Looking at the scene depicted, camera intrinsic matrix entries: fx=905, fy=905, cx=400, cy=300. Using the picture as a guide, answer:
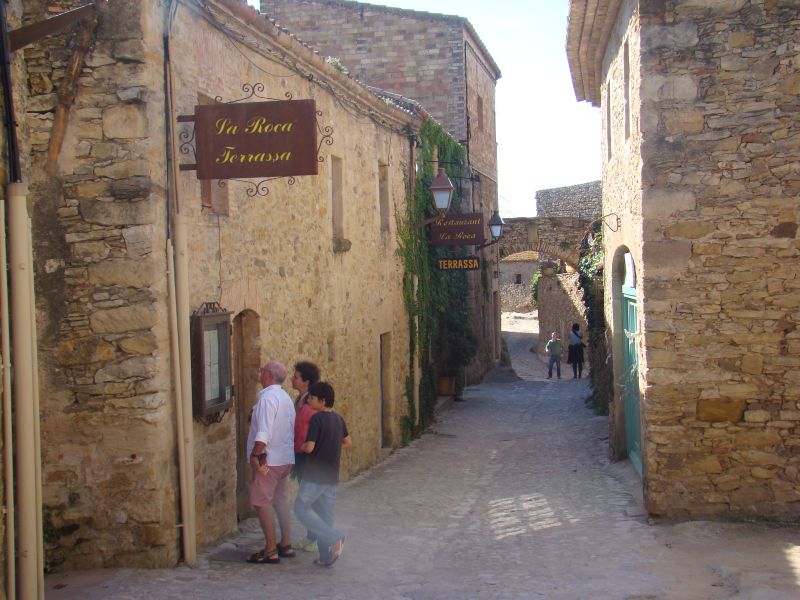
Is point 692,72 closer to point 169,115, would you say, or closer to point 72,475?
point 169,115

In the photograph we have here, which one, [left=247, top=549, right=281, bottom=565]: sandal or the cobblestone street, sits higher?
[left=247, top=549, right=281, bottom=565]: sandal

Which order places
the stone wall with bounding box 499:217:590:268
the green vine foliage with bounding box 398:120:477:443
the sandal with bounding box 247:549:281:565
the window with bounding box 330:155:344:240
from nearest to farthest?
the sandal with bounding box 247:549:281:565
the window with bounding box 330:155:344:240
the green vine foliage with bounding box 398:120:477:443
the stone wall with bounding box 499:217:590:268

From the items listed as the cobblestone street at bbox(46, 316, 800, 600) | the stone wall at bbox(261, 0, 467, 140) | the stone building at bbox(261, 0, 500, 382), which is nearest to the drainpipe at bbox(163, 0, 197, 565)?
the cobblestone street at bbox(46, 316, 800, 600)

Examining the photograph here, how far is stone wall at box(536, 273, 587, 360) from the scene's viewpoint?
27577mm

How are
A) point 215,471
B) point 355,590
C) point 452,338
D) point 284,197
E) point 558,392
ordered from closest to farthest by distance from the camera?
point 355,590, point 215,471, point 284,197, point 452,338, point 558,392

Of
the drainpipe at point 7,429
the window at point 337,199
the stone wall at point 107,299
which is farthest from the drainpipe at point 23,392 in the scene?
the window at point 337,199

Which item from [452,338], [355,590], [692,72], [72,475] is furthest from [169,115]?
[452,338]

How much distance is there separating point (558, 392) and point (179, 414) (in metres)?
15.6

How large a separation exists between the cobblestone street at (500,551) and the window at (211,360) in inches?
44.5

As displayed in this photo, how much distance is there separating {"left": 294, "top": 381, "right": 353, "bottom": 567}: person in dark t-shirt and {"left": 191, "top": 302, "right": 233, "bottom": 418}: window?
849mm

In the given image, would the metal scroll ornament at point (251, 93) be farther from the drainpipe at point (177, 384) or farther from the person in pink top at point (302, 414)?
the person in pink top at point (302, 414)

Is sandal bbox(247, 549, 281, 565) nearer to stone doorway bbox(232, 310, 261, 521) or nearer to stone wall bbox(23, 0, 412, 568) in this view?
stone wall bbox(23, 0, 412, 568)

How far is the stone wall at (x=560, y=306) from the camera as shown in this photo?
27577 millimetres

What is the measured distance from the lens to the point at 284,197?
347 inches
